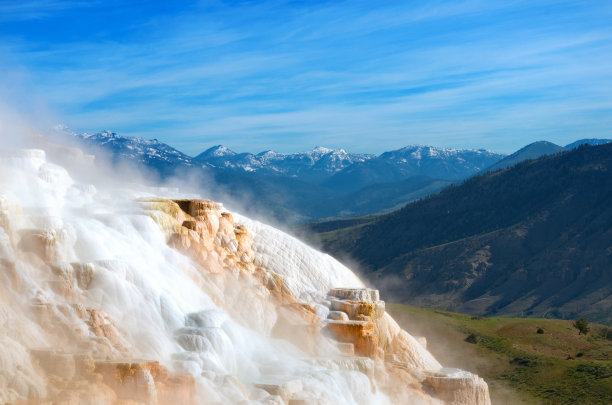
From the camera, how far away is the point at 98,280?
29578 mm

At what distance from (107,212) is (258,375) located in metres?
10.3

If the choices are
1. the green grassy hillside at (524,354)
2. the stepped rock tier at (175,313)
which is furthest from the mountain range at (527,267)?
the stepped rock tier at (175,313)

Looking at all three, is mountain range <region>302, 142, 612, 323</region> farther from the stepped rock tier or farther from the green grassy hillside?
the stepped rock tier

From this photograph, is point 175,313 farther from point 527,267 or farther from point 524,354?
point 527,267

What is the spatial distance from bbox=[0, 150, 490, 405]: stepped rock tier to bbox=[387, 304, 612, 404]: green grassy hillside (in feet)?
101

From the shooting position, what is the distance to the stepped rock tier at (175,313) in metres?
25.2

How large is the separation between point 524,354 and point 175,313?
5592cm

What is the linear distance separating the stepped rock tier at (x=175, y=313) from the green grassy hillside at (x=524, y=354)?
3089cm

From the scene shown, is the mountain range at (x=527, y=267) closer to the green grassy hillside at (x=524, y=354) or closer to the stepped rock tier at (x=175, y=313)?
the green grassy hillside at (x=524, y=354)

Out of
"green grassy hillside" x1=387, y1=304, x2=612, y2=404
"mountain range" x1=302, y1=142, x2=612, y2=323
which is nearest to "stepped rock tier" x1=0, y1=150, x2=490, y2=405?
"green grassy hillside" x1=387, y1=304, x2=612, y2=404

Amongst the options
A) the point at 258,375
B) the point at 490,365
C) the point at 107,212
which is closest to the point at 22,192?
the point at 107,212

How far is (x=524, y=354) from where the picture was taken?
79.4 m

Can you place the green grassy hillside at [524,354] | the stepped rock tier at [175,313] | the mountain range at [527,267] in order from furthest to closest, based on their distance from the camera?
the mountain range at [527,267]
the green grassy hillside at [524,354]
the stepped rock tier at [175,313]

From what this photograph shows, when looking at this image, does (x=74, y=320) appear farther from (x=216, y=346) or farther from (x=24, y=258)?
(x=216, y=346)
